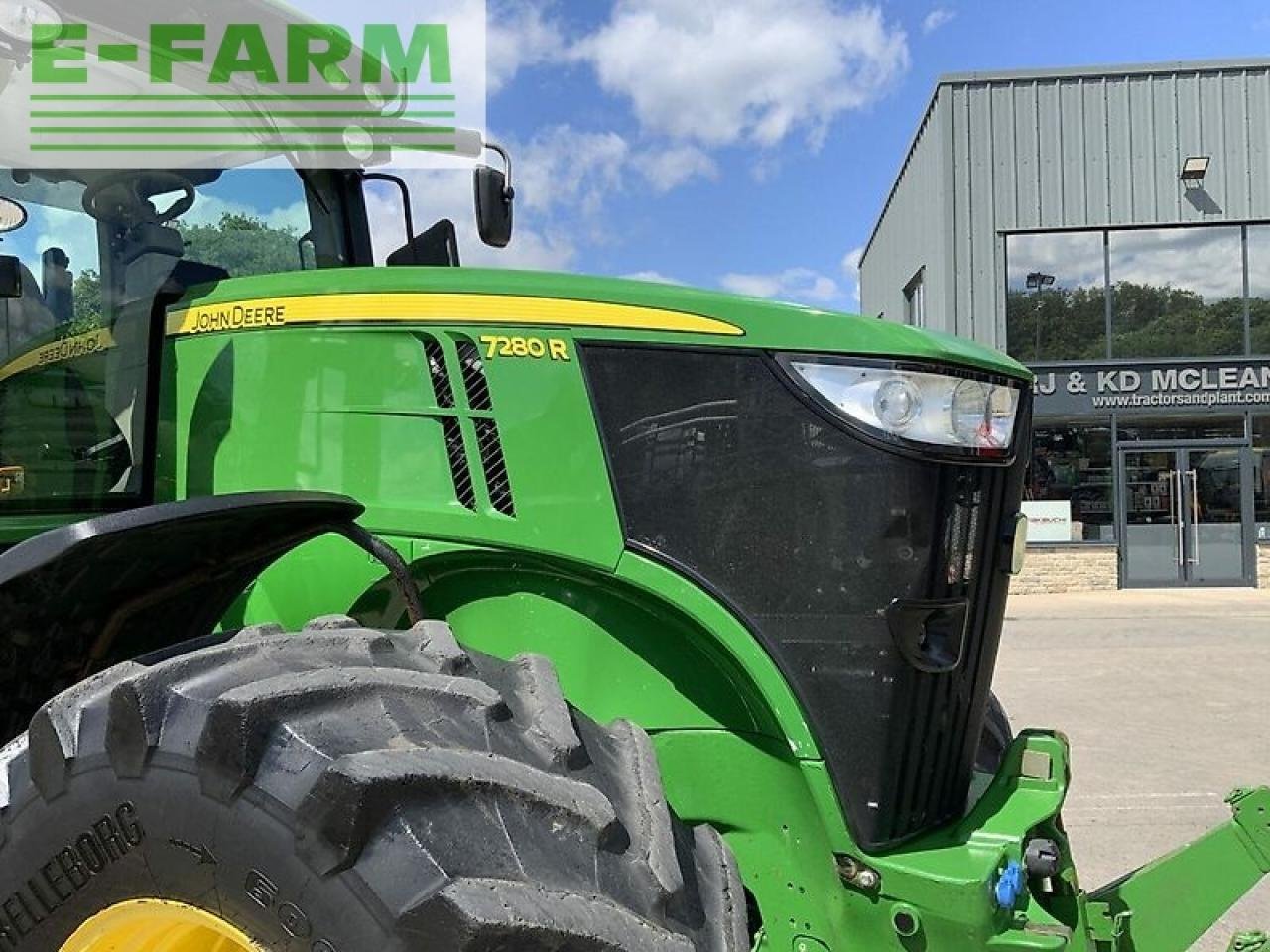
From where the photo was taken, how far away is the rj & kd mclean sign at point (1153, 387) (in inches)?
604

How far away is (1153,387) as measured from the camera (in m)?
15.4

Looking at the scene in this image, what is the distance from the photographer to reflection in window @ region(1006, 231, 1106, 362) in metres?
15.7

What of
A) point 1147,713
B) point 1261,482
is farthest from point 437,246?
point 1261,482

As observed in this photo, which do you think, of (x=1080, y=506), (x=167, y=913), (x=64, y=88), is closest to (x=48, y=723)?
(x=167, y=913)

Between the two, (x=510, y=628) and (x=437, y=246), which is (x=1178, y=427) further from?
(x=510, y=628)

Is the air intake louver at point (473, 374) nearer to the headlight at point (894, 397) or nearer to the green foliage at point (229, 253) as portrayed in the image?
the headlight at point (894, 397)

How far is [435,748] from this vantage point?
1.49m

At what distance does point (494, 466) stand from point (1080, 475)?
1508cm

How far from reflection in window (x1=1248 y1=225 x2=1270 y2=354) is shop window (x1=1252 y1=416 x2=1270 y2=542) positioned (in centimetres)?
118

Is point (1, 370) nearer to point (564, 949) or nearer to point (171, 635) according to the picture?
point (171, 635)

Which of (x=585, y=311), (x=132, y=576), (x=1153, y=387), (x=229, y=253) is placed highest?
(x=1153, y=387)

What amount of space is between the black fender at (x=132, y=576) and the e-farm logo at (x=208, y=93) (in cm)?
108

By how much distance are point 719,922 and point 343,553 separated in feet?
3.38

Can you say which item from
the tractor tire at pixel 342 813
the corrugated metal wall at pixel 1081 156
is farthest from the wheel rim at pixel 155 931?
the corrugated metal wall at pixel 1081 156
